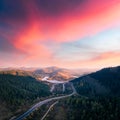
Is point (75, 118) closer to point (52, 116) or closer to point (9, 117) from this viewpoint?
point (52, 116)

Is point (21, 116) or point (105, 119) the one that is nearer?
point (105, 119)

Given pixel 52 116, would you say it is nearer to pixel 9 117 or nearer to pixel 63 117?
pixel 63 117

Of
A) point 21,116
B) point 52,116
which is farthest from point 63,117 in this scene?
point 21,116

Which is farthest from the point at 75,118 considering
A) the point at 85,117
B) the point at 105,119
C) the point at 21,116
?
the point at 21,116

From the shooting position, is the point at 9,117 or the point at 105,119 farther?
the point at 9,117

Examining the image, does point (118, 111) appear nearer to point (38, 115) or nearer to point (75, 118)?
point (75, 118)

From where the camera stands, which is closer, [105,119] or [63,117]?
[105,119]
